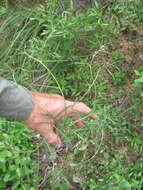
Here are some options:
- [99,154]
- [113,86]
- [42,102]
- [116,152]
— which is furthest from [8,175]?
[113,86]

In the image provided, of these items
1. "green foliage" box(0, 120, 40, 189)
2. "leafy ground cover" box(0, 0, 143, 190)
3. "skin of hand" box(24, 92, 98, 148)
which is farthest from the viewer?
"leafy ground cover" box(0, 0, 143, 190)

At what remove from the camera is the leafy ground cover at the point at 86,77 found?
1.64 meters

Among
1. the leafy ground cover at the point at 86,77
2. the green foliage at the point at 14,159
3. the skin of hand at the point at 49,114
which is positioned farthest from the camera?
the leafy ground cover at the point at 86,77

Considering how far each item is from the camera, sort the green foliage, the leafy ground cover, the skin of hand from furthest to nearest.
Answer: the leafy ground cover < the skin of hand < the green foliage

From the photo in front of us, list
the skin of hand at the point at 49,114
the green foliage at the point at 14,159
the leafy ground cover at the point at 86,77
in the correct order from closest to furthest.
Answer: the green foliage at the point at 14,159, the skin of hand at the point at 49,114, the leafy ground cover at the point at 86,77

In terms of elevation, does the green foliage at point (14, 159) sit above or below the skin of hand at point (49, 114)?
below

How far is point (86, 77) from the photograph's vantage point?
1854 millimetres

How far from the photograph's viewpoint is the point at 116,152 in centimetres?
183

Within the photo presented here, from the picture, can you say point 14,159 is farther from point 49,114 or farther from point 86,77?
point 86,77

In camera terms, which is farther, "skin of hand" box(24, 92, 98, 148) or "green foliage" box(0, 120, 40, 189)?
"skin of hand" box(24, 92, 98, 148)

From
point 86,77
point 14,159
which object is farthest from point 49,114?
point 86,77

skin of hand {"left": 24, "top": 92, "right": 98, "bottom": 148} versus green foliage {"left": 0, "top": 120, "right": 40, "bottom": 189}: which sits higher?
skin of hand {"left": 24, "top": 92, "right": 98, "bottom": 148}

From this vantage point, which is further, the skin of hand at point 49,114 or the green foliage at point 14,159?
the skin of hand at point 49,114

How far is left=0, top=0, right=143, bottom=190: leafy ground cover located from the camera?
164cm
